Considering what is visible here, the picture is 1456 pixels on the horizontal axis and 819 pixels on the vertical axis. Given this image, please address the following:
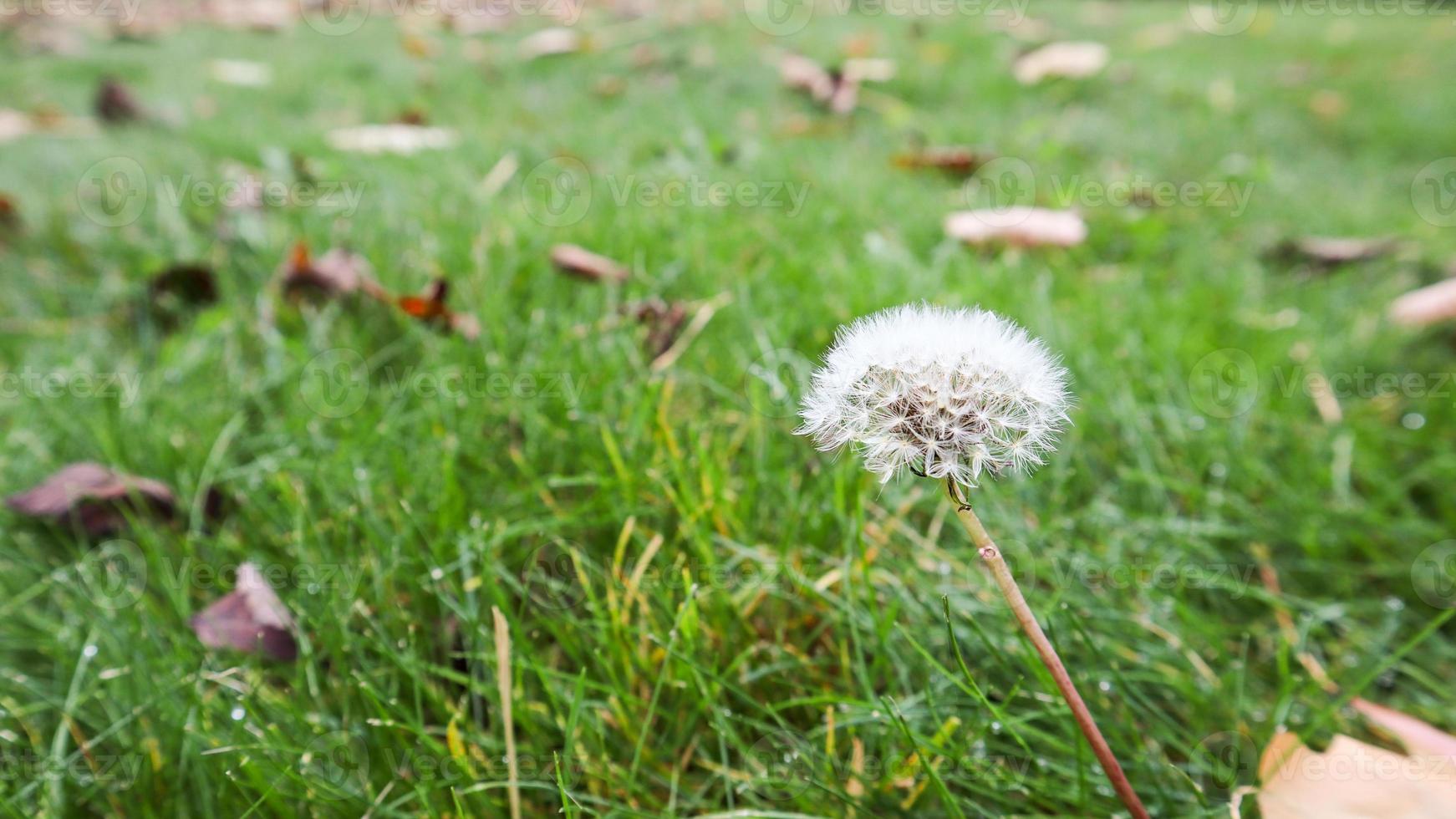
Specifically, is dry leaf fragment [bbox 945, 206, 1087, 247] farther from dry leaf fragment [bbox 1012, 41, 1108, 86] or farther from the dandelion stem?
dry leaf fragment [bbox 1012, 41, 1108, 86]

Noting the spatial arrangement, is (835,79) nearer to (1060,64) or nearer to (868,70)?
(868,70)

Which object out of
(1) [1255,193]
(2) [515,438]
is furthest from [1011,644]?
(1) [1255,193]

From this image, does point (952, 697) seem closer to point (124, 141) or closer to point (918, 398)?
point (918, 398)

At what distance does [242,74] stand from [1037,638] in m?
4.97

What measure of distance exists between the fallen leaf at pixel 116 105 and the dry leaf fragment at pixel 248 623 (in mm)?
3217

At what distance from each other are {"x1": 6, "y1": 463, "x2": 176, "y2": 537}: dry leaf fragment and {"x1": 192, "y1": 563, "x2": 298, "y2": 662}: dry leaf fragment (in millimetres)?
343

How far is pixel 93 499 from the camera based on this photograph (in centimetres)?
142

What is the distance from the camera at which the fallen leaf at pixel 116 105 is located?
354 centimetres

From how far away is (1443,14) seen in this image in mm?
6324

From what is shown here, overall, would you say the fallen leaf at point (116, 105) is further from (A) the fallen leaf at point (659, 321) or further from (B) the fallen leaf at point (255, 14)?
(A) the fallen leaf at point (659, 321)

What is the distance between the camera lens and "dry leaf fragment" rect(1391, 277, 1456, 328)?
2.01 m

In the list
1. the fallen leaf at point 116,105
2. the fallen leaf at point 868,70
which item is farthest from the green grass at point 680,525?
the fallen leaf at point 868,70

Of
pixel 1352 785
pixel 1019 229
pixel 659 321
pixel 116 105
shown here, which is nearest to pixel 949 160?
pixel 1019 229

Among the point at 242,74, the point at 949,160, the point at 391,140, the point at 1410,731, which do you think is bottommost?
the point at 242,74
